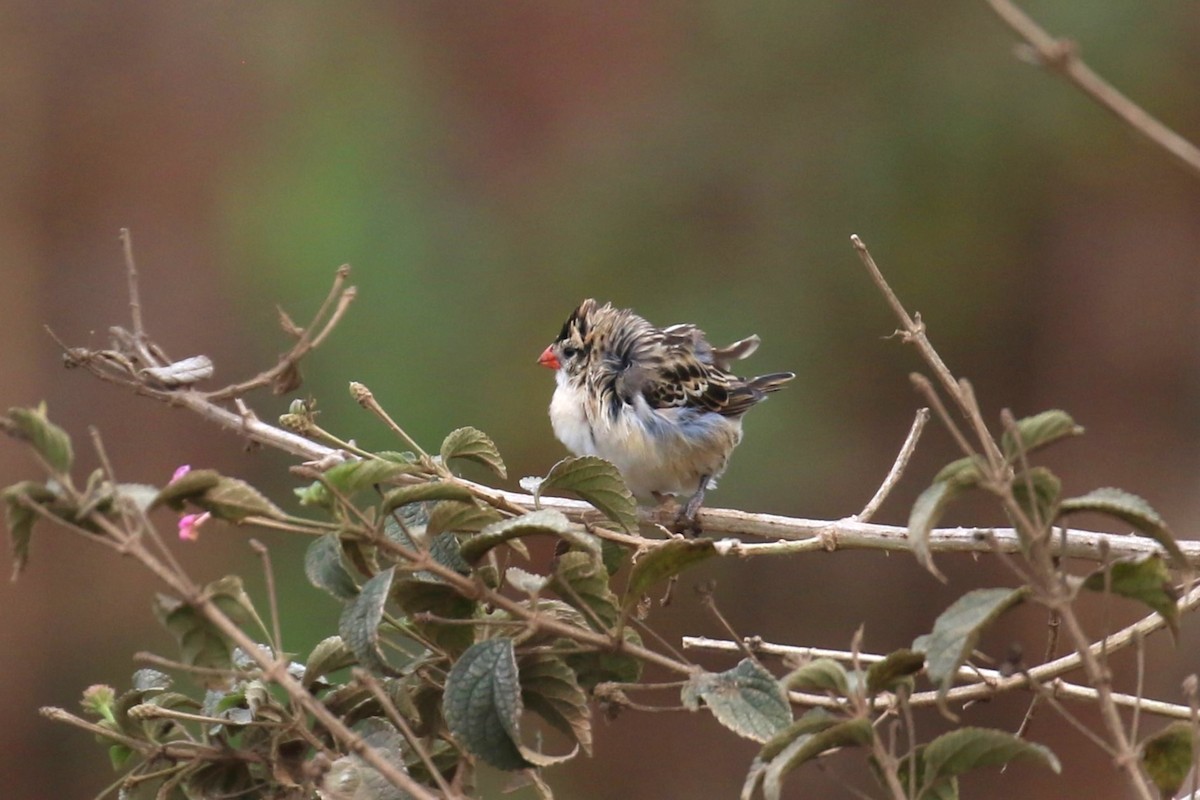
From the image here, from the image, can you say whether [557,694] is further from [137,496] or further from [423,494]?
[137,496]

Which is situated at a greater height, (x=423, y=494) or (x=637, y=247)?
(x=637, y=247)

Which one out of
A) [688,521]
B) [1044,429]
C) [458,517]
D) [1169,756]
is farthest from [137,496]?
[688,521]

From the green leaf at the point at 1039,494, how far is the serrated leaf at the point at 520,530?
21.1 inches

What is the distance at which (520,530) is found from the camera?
171 centimetres

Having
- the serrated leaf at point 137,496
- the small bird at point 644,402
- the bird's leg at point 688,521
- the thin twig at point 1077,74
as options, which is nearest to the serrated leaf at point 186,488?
the serrated leaf at point 137,496

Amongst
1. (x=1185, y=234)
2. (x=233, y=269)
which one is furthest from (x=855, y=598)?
(x=233, y=269)

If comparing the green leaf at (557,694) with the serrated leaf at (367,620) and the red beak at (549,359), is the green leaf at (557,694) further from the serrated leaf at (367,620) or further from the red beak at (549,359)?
the red beak at (549,359)

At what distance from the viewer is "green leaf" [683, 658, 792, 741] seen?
1.75 m

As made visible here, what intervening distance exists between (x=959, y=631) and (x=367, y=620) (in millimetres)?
724

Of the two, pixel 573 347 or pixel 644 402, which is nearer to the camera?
pixel 644 402

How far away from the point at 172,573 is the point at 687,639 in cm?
91

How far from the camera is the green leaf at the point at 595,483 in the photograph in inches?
83.7

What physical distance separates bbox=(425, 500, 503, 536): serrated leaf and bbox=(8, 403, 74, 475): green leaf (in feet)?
1.62

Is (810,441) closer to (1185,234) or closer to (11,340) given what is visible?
(1185,234)
